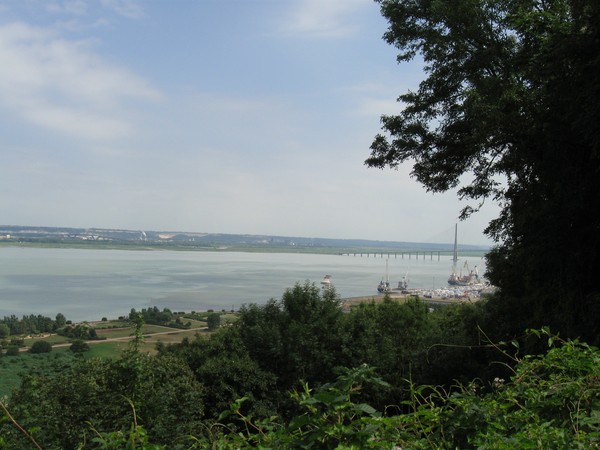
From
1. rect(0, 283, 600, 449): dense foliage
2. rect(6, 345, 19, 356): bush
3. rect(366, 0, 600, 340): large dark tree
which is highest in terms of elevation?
rect(366, 0, 600, 340): large dark tree

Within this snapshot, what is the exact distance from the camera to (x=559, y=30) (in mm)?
6898

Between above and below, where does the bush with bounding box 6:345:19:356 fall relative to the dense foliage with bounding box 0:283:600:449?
below

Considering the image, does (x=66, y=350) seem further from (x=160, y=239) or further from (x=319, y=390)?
(x=160, y=239)

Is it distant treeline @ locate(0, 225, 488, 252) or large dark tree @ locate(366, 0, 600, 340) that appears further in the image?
distant treeline @ locate(0, 225, 488, 252)

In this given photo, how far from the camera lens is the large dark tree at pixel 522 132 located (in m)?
6.66

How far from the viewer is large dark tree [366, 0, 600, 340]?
21.8 ft

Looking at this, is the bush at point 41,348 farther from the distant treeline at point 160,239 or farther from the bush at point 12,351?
the distant treeline at point 160,239

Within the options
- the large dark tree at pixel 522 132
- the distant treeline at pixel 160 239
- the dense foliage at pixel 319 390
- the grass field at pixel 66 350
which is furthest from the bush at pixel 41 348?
the distant treeline at pixel 160 239

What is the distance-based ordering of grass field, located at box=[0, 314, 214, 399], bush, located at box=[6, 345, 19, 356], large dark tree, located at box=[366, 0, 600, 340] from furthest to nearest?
bush, located at box=[6, 345, 19, 356] → grass field, located at box=[0, 314, 214, 399] → large dark tree, located at box=[366, 0, 600, 340]

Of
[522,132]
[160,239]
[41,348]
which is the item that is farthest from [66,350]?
[160,239]

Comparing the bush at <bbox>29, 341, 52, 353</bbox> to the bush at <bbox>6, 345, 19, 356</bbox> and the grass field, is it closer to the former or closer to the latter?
the grass field

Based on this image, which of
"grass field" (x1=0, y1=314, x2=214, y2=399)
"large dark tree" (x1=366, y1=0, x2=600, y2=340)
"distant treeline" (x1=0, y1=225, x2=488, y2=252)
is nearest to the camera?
"large dark tree" (x1=366, y1=0, x2=600, y2=340)

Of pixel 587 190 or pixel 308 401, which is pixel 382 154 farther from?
pixel 308 401

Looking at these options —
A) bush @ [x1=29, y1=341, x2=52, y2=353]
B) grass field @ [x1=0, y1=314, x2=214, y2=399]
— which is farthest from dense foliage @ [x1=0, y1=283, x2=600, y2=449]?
bush @ [x1=29, y1=341, x2=52, y2=353]
